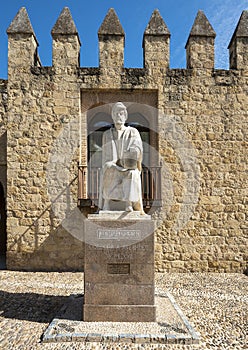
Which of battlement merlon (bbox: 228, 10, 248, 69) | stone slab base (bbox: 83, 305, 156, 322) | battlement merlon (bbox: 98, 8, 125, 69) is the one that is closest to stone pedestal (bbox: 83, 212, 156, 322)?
stone slab base (bbox: 83, 305, 156, 322)

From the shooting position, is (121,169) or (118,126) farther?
(118,126)

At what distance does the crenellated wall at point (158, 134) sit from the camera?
820cm

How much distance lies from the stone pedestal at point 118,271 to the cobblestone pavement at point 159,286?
610 millimetres

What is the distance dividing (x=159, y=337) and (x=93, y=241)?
60.1 inches

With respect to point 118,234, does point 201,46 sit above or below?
above

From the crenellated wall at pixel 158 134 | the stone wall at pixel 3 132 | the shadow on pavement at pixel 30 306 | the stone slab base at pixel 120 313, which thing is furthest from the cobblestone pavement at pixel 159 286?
the stone wall at pixel 3 132

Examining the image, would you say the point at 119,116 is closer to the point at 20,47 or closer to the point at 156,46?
the point at 156,46

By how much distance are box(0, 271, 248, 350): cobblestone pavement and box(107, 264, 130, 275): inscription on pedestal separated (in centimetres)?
93

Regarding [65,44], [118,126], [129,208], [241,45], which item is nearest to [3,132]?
[65,44]

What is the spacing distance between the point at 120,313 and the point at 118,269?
63cm

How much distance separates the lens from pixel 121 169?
4.61 metres

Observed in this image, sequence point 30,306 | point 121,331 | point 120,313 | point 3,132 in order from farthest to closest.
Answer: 1. point 3,132
2. point 30,306
3. point 120,313
4. point 121,331

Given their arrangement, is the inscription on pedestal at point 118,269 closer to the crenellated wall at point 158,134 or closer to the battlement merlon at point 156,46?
the crenellated wall at point 158,134

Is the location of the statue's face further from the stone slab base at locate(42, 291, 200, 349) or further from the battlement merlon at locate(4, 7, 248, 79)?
the battlement merlon at locate(4, 7, 248, 79)
